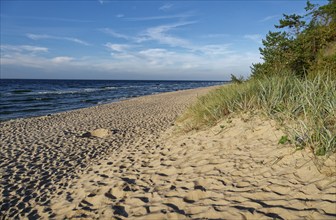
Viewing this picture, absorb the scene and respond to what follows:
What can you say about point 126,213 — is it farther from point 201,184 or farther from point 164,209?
point 201,184

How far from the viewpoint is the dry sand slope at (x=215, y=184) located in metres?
2.90

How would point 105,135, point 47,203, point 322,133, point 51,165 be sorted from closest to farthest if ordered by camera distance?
1. point 322,133
2. point 47,203
3. point 51,165
4. point 105,135

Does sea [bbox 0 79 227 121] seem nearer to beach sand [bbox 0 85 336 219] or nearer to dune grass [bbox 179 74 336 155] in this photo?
dune grass [bbox 179 74 336 155]

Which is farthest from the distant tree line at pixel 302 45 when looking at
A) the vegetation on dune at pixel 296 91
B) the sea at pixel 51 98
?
the sea at pixel 51 98

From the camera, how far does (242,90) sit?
731 cm

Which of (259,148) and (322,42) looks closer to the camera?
(259,148)

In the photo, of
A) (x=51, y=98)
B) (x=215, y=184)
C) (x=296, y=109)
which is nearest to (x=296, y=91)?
(x=296, y=109)

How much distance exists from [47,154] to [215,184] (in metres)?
5.44

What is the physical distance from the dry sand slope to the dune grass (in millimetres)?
261

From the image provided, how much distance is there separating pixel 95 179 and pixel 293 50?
9.38m

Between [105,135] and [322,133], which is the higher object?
[322,133]

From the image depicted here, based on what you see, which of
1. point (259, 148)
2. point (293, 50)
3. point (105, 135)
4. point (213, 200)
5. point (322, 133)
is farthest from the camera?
point (293, 50)

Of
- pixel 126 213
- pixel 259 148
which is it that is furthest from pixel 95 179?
pixel 259 148

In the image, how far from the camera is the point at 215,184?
3.67 metres
